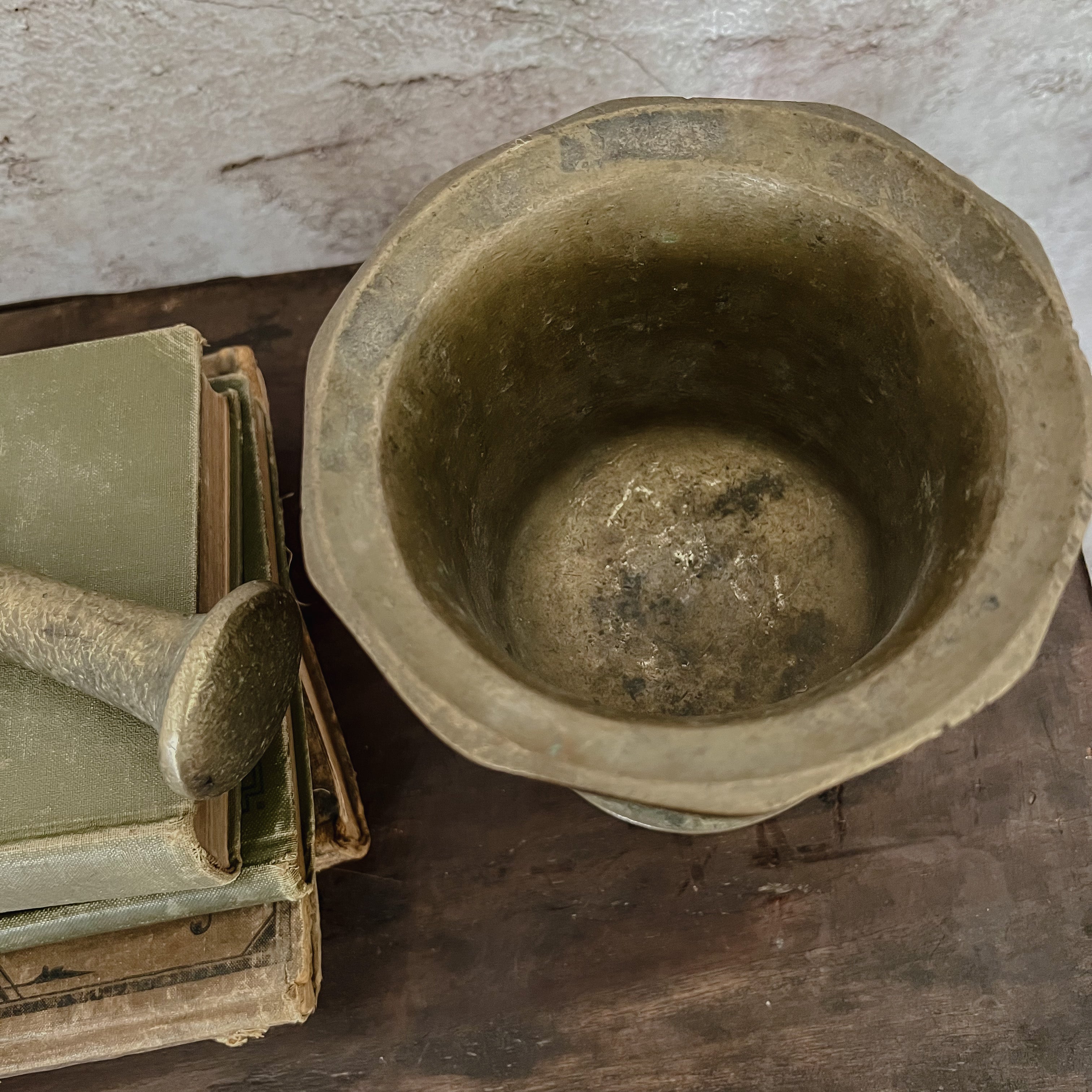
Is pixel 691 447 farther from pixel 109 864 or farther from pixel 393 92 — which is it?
pixel 109 864

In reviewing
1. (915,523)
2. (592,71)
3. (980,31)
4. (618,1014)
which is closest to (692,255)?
(915,523)

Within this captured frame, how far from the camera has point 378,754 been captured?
138cm

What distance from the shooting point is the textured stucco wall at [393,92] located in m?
1.25

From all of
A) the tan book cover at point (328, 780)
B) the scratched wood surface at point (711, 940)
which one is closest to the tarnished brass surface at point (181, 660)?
the tan book cover at point (328, 780)

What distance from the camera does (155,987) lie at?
1.14 m

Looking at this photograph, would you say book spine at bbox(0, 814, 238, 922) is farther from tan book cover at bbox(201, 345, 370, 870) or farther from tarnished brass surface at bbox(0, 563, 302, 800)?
tan book cover at bbox(201, 345, 370, 870)

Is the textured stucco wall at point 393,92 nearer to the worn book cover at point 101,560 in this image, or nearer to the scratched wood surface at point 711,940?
the worn book cover at point 101,560

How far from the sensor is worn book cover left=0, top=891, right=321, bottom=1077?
1.13m

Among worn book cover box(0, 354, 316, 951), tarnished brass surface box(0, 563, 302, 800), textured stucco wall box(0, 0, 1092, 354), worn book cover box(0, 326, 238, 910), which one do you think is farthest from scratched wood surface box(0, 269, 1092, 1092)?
textured stucco wall box(0, 0, 1092, 354)

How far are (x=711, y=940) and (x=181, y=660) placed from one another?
82cm

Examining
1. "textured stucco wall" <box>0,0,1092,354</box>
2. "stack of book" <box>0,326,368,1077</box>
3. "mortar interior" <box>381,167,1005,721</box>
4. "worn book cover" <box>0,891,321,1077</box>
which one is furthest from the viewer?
"textured stucco wall" <box>0,0,1092,354</box>

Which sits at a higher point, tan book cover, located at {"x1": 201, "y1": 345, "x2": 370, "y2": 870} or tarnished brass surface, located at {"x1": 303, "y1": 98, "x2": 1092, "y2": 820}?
tarnished brass surface, located at {"x1": 303, "y1": 98, "x2": 1092, "y2": 820}

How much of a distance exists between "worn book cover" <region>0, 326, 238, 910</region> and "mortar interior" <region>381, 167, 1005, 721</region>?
355 mm

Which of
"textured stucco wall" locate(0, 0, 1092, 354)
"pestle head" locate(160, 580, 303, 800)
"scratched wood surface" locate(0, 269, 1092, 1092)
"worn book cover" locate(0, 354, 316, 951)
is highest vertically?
"textured stucco wall" locate(0, 0, 1092, 354)
